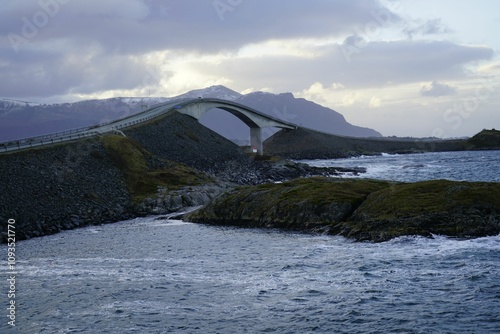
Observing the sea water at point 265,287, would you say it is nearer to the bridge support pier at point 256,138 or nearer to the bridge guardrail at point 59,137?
the bridge guardrail at point 59,137

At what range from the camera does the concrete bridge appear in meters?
78.3

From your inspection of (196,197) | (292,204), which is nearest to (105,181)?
A: (196,197)

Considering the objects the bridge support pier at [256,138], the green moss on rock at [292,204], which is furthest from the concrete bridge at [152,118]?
the green moss on rock at [292,204]

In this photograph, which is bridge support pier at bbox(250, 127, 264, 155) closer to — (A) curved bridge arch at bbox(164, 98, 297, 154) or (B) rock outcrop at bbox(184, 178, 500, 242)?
(A) curved bridge arch at bbox(164, 98, 297, 154)

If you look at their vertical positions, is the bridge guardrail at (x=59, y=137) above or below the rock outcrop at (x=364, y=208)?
above

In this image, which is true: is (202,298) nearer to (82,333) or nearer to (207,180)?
(82,333)

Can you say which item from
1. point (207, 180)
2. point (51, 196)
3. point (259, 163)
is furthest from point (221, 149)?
point (51, 196)

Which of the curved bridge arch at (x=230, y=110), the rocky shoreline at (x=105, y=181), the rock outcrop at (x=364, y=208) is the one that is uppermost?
the curved bridge arch at (x=230, y=110)

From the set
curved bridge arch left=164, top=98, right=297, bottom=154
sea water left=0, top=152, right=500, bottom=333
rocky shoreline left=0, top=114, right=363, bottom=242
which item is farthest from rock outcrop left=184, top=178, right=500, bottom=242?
curved bridge arch left=164, top=98, right=297, bottom=154

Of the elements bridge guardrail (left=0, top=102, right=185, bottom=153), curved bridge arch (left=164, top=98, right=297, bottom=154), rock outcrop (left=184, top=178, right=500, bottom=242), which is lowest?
rock outcrop (left=184, top=178, right=500, bottom=242)

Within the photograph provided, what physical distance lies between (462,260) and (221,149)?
88.7m

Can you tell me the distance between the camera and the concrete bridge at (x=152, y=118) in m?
78.3

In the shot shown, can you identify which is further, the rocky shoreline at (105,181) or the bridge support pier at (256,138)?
the bridge support pier at (256,138)

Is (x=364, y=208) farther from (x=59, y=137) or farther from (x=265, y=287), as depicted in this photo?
A: (x=59, y=137)
